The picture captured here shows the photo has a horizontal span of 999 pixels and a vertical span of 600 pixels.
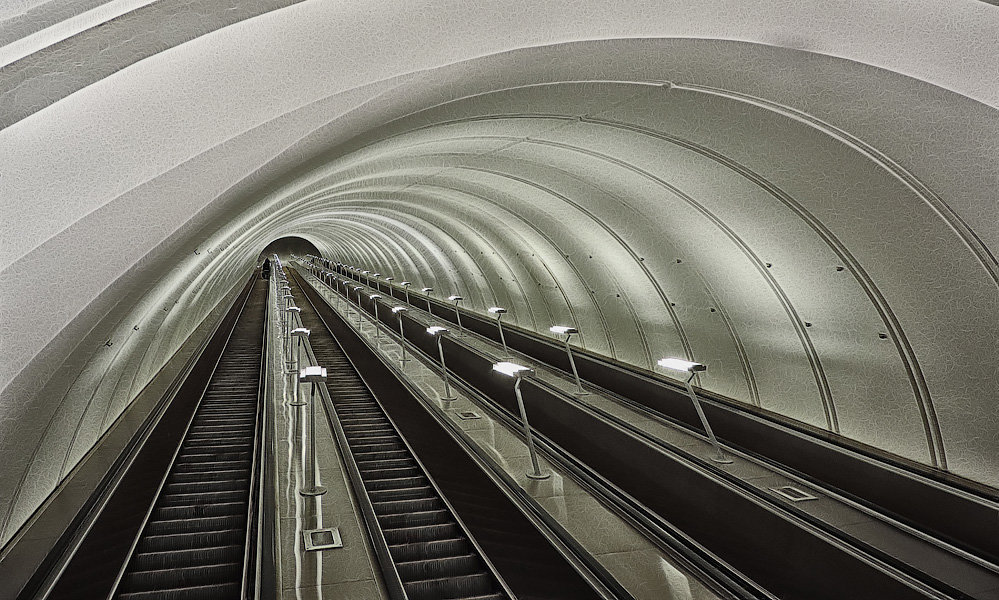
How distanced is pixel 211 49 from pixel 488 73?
250 cm

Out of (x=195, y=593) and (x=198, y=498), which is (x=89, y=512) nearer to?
(x=198, y=498)

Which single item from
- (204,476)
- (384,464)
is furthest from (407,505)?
(204,476)

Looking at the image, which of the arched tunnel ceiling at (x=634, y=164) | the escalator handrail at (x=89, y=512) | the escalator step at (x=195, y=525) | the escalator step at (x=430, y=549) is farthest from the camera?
the escalator step at (x=195, y=525)

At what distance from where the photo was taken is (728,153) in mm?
8680

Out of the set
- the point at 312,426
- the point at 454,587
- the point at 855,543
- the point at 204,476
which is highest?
the point at 312,426

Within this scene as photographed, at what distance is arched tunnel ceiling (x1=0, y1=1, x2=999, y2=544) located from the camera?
4316mm

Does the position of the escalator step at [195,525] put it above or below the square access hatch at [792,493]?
below

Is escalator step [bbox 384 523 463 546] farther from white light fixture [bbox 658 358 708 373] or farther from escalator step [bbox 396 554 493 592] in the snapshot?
white light fixture [bbox 658 358 708 373]

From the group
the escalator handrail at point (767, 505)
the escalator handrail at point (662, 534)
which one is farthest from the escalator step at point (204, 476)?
the escalator handrail at point (767, 505)

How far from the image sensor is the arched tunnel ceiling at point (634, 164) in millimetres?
4316

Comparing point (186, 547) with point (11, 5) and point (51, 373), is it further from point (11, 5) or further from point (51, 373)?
point (11, 5)

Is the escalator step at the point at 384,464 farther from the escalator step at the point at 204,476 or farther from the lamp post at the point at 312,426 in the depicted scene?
the escalator step at the point at 204,476

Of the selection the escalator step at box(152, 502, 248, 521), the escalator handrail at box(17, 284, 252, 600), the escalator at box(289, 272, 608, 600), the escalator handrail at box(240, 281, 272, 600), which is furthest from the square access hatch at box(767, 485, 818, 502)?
the escalator handrail at box(17, 284, 252, 600)

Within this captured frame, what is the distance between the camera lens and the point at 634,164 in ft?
34.8
